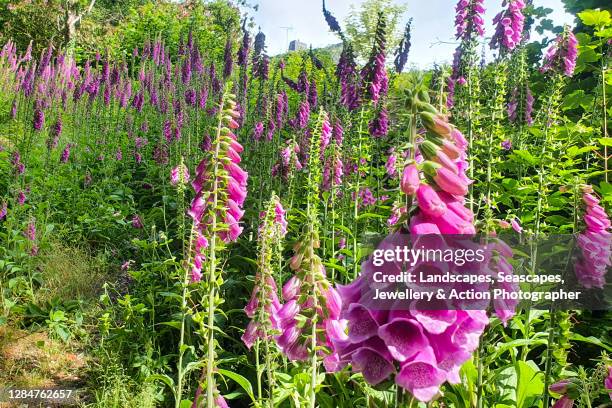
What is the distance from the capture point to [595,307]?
291 centimetres

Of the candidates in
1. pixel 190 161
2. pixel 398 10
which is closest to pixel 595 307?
pixel 190 161

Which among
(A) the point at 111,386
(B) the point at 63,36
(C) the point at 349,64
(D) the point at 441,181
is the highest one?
(B) the point at 63,36

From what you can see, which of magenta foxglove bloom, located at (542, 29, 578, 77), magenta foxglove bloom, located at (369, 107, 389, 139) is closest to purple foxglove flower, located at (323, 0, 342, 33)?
magenta foxglove bloom, located at (369, 107, 389, 139)

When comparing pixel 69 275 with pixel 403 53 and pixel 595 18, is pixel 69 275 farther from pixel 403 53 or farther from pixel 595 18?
pixel 595 18

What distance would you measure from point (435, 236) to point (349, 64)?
4013 mm

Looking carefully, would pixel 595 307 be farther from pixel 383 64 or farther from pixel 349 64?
pixel 349 64

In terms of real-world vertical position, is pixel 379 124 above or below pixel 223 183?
above

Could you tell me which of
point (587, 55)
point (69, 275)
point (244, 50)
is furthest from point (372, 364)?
point (244, 50)

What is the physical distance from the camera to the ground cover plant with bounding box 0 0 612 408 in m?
1.17

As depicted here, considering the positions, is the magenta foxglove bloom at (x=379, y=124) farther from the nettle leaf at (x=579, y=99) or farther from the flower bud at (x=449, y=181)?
the flower bud at (x=449, y=181)

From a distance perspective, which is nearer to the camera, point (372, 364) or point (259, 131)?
point (372, 364)

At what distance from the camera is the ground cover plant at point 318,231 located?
45.9 inches

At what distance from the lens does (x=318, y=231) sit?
77.4 inches

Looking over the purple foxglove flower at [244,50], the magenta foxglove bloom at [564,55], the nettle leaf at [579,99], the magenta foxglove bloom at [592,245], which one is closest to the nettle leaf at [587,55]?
the nettle leaf at [579,99]
